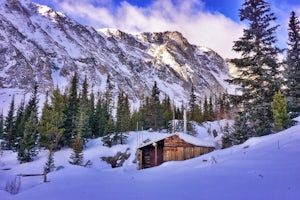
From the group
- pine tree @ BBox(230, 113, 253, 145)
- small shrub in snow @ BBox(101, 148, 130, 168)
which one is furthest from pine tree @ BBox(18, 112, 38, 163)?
pine tree @ BBox(230, 113, 253, 145)

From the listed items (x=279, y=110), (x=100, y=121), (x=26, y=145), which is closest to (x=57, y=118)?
(x=26, y=145)

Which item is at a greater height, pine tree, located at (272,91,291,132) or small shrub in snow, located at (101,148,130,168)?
pine tree, located at (272,91,291,132)

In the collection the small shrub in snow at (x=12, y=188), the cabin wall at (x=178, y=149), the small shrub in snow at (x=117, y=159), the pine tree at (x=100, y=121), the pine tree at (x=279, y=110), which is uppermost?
the pine tree at (x=100, y=121)

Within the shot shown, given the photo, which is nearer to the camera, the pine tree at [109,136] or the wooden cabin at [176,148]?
the wooden cabin at [176,148]

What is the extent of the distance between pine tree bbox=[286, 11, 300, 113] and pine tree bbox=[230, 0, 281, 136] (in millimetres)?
5229

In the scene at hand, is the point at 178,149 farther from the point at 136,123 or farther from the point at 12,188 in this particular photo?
the point at 136,123

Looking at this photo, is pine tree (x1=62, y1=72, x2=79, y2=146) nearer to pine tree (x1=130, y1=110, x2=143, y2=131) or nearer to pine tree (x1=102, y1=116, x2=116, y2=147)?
pine tree (x1=102, y1=116, x2=116, y2=147)

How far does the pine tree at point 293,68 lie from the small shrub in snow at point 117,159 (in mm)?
23231

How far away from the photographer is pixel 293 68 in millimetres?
31594

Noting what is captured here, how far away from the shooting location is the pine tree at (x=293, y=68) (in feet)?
97.6

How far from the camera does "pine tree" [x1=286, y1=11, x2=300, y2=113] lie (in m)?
29.7

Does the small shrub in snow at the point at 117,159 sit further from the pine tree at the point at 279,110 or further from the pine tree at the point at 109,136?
the pine tree at the point at 279,110

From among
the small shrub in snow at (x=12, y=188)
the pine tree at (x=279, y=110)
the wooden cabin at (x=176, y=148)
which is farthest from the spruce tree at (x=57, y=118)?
the pine tree at (x=279, y=110)

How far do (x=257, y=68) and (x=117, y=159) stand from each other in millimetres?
24401
